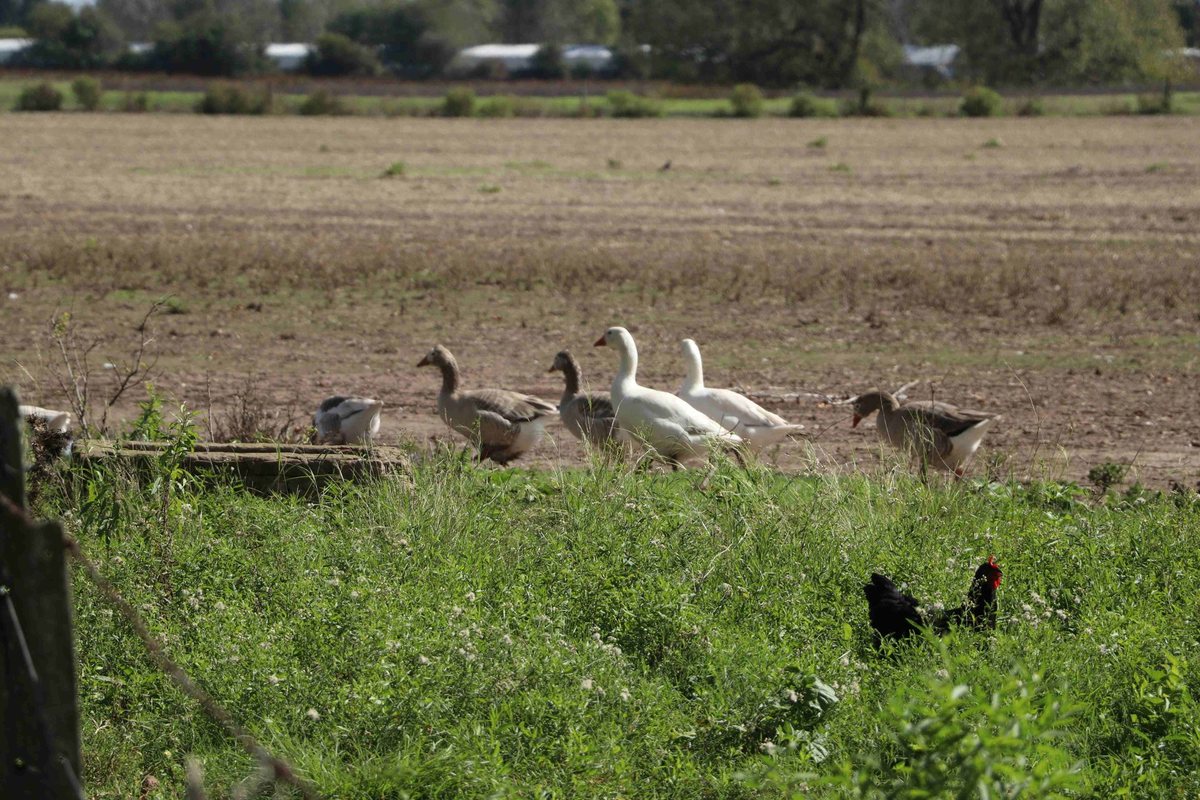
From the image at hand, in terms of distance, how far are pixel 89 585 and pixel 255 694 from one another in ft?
3.69

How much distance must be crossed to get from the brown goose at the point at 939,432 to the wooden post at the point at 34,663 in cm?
594

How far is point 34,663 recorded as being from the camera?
2758 millimetres

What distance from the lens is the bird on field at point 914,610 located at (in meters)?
5.25

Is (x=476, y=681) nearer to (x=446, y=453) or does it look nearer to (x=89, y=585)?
(x=89, y=585)

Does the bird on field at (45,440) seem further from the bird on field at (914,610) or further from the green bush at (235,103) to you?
the green bush at (235,103)

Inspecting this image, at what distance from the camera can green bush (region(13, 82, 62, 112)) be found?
5194 cm

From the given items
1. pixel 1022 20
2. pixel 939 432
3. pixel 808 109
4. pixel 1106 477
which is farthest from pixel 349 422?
pixel 1022 20

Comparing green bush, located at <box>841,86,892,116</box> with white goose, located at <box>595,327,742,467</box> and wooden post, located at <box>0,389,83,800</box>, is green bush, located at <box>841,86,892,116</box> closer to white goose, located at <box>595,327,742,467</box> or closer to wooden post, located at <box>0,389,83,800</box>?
white goose, located at <box>595,327,742,467</box>

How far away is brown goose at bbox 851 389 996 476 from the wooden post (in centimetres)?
594

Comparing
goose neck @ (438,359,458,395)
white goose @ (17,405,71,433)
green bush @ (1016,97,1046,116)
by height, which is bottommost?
goose neck @ (438,359,458,395)

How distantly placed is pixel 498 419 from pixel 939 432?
2658 mm

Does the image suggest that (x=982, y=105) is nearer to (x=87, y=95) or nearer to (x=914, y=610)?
(x=87, y=95)

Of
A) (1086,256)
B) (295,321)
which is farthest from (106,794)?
(1086,256)

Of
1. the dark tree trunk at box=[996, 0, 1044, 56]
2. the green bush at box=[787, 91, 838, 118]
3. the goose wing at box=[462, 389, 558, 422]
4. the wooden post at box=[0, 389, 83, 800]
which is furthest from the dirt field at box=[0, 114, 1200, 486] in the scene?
the dark tree trunk at box=[996, 0, 1044, 56]
